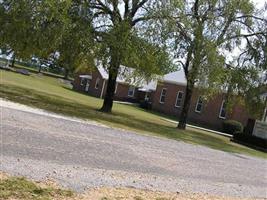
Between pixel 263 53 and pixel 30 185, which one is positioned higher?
pixel 263 53

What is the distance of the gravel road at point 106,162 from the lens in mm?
10149

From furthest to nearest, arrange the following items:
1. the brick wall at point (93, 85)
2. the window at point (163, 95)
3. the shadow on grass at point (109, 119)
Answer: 1. the brick wall at point (93, 85)
2. the window at point (163, 95)
3. the shadow on grass at point (109, 119)

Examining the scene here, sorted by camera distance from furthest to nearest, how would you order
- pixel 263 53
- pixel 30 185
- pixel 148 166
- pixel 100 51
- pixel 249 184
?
pixel 263 53, pixel 100 51, pixel 249 184, pixel 148 166, pixel 30 185

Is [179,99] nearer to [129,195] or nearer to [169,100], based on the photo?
[169,100]

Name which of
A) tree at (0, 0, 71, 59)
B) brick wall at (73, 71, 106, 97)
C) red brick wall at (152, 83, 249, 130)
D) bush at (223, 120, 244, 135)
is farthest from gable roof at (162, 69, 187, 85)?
tree at (0, 0, 71, 59)

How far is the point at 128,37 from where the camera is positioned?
26.9 m

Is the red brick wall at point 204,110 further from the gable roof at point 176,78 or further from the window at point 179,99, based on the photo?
the gable roof at point 176,78

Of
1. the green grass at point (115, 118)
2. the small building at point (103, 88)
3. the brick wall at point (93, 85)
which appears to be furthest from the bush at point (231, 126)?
the brick wall at point (93, 85)

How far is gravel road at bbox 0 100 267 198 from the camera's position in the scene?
33.3 ft

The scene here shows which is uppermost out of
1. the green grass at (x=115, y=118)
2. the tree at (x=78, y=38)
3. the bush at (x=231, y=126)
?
the tree at (x=78, y=38)

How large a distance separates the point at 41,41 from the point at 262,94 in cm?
1692

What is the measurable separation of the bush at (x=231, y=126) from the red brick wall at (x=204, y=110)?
179 cm

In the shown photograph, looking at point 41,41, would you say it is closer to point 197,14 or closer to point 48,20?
point 48,20

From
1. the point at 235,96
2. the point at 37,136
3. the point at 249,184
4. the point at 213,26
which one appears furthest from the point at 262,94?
the point at 37,136
